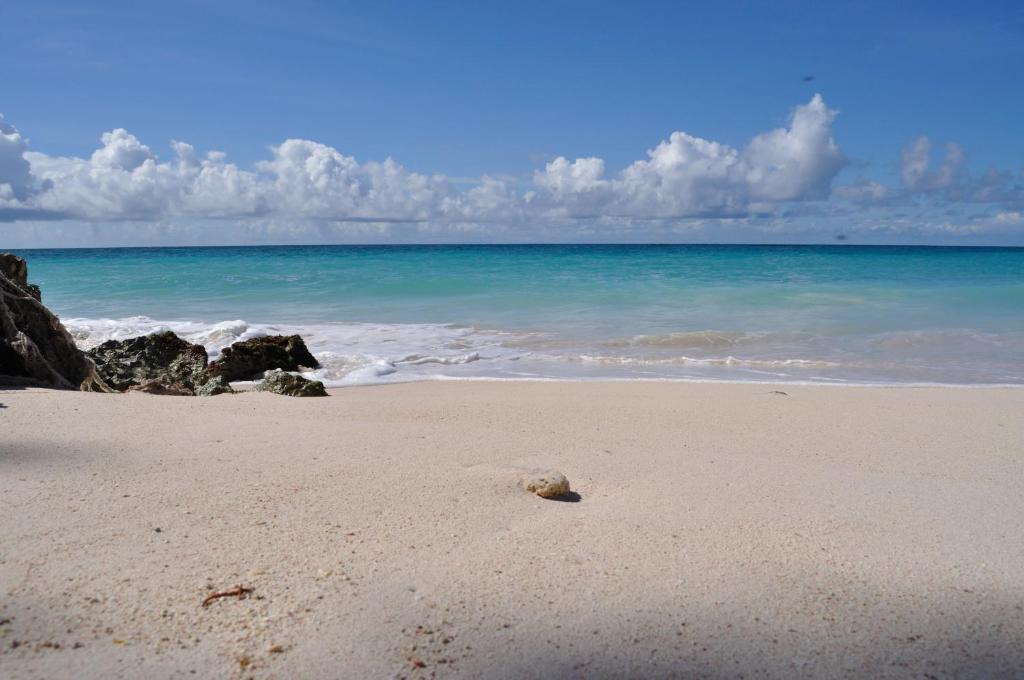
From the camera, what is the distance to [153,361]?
23.6 ft

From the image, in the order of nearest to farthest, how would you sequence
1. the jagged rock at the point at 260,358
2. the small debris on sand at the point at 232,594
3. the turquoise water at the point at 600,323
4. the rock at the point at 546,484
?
the small debris on sand at the point at 232,594, the rock at the point at 546,484, the jagged rock at the point at 260,358, the turquoise water at the point at 600,323

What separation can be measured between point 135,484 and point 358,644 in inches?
56.1

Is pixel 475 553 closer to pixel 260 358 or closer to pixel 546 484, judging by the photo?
pixel 546 484

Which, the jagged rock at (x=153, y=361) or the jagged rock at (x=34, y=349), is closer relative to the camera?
the jagged rock at (x=34, y=349)

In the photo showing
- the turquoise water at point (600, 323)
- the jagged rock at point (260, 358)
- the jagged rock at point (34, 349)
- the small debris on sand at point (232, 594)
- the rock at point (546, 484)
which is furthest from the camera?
the turquoise water at point (600, 323)

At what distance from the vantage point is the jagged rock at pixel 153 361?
6.93 meters

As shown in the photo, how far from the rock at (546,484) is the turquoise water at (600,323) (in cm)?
486

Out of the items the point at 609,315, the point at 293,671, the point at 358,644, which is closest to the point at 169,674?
the point at 293,671

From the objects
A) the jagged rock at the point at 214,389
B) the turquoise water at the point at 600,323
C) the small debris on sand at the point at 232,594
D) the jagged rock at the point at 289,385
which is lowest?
the turquoise water at the point at 600,323

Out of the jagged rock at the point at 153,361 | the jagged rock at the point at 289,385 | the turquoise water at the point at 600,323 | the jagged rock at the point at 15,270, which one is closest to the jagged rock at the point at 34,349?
the jagged rock at the point at 15,270

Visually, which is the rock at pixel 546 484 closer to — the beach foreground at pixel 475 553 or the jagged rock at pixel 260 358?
the beach foreground at pixel 475 553

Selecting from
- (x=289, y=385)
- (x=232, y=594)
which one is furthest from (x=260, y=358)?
(x=232, y=594)

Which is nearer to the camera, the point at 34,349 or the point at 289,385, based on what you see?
the point at 34,349

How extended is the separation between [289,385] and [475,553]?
3.79m
